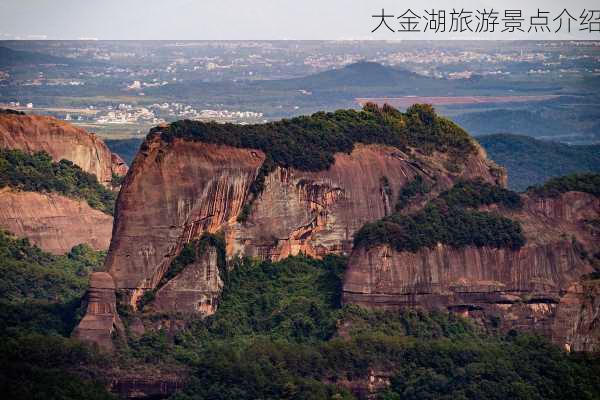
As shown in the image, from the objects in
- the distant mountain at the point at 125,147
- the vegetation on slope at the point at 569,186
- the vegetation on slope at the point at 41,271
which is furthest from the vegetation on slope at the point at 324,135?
the distant mountain at the point at 125,147

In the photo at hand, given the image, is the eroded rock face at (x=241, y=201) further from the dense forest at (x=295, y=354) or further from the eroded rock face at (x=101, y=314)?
the dense forest at (x=295, y=354)

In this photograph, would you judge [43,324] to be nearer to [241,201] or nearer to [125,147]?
[241,201]

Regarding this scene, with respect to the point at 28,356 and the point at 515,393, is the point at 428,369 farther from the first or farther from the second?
the point at 28,356

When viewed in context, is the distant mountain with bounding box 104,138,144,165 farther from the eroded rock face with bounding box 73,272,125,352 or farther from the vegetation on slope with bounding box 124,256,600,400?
the eroded rock face with bounding box 73,272,125,352

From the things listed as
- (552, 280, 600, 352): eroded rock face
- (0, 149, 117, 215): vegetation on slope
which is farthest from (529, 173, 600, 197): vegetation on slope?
(0, 149, 117, 215): vegetation on slope

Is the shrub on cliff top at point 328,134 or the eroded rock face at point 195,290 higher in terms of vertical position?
the shrub on cliff top at point 328,134
